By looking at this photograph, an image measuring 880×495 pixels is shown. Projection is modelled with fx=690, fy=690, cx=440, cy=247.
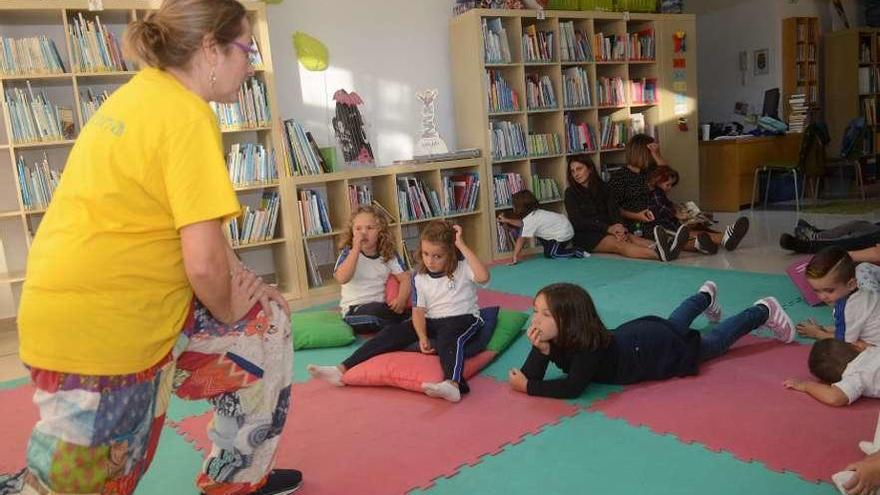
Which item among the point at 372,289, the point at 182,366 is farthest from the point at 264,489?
the point at 372,289

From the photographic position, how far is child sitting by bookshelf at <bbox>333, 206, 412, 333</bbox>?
362 centimetres

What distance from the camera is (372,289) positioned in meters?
3.75

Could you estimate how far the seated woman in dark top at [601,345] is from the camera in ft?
8.31

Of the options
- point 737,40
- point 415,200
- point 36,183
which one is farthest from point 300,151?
point 737,40

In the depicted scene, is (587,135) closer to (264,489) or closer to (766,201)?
(766,201)

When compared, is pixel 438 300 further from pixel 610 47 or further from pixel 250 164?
pixel 610 47

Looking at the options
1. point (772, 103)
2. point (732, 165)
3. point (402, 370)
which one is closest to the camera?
point (402, 370)

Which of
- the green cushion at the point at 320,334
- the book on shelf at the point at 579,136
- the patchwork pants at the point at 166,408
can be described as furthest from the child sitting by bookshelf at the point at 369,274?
the book on shelf at the point at 579,136

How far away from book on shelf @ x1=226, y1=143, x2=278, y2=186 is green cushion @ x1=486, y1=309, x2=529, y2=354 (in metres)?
2.12

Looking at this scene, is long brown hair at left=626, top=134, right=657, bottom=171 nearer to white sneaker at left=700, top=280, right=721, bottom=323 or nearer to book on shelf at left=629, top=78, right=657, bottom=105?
book on shelf at left=629, top=78, right=657, bottom=105

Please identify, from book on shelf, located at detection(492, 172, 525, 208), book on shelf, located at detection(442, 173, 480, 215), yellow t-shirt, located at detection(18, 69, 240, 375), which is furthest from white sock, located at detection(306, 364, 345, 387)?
book on shelf, located at detection(492, 172, 525, 208)

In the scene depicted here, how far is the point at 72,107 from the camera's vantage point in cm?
448

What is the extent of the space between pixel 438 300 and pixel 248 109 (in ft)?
7.88

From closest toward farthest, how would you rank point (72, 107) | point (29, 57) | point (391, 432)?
point (391, 432), point (29, 57), point (72, 107)
